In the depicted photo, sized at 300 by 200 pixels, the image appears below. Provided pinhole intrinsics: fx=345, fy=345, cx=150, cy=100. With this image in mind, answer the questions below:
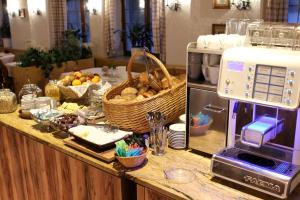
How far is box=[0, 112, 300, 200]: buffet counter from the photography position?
3.93 ft

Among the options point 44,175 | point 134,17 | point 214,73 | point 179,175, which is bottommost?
point 44,175

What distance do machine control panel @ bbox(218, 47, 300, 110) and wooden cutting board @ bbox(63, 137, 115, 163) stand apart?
1.77ft

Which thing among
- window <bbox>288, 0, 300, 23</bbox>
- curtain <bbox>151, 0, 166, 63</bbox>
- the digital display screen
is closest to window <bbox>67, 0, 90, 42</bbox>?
curtain <bbox>151, 0, 166, 63</bbox>

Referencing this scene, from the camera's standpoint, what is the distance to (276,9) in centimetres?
438

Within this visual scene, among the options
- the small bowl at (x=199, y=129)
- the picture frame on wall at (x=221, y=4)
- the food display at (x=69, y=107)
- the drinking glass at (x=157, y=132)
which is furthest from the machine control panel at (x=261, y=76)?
the picture frame on wall at (x=221, y=4)

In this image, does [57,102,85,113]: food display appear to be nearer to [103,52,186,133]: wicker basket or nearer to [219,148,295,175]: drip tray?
[103,52,186,133]: wicker basket

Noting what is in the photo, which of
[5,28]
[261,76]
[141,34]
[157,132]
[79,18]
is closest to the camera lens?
[261,76]

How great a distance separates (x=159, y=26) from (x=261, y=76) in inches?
183

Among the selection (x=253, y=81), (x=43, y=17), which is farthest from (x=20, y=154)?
(x=43, y=17)

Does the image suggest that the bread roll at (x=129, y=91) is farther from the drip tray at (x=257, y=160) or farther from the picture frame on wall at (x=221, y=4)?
the picture frame on wall at (x=221, y=4)

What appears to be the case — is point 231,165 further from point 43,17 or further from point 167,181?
point 43,17

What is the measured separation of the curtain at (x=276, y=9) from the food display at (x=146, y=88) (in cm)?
311

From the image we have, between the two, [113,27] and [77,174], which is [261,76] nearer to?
[77,174]

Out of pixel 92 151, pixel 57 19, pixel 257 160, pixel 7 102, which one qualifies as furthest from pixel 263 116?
pixel 57 19
